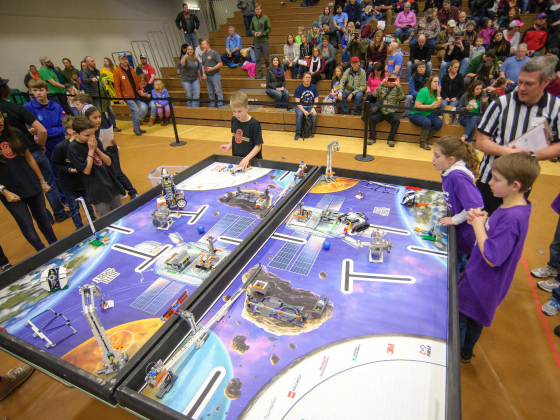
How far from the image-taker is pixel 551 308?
254 cm

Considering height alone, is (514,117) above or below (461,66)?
below

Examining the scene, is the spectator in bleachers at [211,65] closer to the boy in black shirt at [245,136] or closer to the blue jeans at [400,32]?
the blue jeans at [400,32]

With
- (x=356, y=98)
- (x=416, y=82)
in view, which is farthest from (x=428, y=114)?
(x=356, y=98)

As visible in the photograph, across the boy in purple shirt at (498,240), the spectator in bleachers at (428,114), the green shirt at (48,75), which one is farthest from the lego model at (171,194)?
the green shirt at (48,75)

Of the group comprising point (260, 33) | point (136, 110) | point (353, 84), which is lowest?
point (136, 110)

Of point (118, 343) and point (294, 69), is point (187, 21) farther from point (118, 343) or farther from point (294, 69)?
point (118, 343)

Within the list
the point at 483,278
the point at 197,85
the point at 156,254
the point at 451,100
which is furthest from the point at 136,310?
the point at 197,85

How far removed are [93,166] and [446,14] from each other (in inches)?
369

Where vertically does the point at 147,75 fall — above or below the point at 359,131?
above

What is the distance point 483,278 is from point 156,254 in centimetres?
213

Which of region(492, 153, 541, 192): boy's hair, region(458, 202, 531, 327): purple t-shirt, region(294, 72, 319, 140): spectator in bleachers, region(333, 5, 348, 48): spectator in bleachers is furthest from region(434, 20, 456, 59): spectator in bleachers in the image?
region(458, 202, 531, 327): purple t-shirt

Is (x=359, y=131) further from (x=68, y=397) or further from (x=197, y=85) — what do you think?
(x=68, y=397)

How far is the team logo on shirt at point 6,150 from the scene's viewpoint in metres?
2.74

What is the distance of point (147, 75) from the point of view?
8.59 metres
